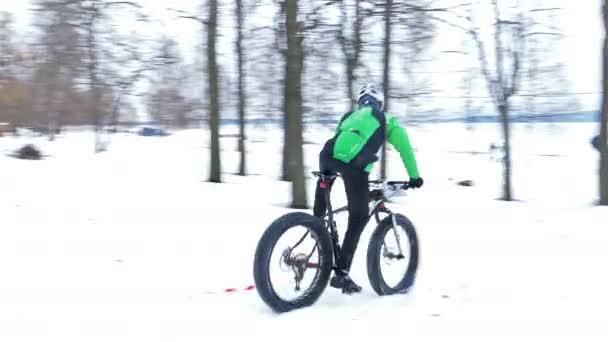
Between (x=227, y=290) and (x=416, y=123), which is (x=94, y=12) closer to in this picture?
(x=227, y=290)

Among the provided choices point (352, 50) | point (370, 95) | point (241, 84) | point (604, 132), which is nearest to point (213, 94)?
point (352, 50)

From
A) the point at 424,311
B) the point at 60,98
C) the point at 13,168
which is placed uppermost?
the point at 60,98

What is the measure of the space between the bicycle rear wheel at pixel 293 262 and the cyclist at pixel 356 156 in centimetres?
19

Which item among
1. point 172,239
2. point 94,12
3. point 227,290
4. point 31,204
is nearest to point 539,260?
point 227,290

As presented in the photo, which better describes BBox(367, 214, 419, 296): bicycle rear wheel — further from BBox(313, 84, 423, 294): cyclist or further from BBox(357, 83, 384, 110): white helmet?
BBox(357, 83, 384, 110): white helmet

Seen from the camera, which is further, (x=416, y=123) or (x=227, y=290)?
(x=416, y=123)

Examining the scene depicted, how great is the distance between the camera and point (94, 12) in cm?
1068

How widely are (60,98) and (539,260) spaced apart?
2141 centimetres

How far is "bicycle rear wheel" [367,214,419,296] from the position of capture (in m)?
4.75

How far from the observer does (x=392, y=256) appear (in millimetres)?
4953

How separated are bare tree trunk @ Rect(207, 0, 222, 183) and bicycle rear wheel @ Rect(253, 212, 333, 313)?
963 centimetres

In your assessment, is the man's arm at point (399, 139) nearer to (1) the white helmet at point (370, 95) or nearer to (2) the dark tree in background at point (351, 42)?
(1) the white helmet at point (370, 95)

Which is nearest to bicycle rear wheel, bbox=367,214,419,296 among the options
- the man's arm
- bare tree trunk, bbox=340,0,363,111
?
the man's arm

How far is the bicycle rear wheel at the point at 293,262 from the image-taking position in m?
4.20
